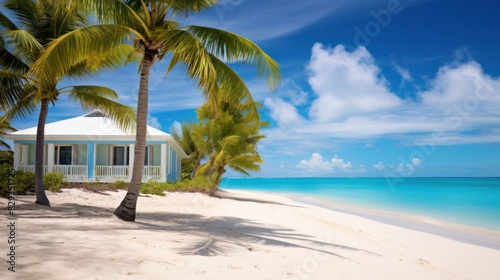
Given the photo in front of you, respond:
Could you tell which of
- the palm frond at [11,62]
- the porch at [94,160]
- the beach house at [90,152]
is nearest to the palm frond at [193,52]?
the palm frond at [11,62]

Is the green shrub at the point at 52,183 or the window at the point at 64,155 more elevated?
the window at the point at 64,155

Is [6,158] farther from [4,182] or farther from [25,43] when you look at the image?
[25,43]

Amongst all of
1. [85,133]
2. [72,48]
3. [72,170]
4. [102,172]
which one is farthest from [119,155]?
[72,48]

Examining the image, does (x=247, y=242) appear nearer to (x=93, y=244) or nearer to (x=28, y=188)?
(x=93, y=244)

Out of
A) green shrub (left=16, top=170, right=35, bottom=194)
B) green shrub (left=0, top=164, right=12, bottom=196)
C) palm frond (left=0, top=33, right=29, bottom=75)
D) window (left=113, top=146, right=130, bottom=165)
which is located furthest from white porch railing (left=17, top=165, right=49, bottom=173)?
palm frond (left=0, top=33, right=29, bottom=75)

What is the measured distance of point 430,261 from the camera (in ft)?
26.1

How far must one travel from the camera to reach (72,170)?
→ 72.8ft

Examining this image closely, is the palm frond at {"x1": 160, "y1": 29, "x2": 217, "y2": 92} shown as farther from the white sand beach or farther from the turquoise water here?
the turquoise water

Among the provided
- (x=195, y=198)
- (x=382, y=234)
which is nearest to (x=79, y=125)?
(x=195, y=198)

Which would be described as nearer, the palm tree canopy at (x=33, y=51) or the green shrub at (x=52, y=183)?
the palm tree canopy at (x=33, y=51)

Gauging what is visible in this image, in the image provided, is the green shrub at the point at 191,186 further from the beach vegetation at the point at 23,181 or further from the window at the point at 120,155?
the beach vegetation at the point at 23,181

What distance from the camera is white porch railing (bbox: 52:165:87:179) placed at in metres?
21.9

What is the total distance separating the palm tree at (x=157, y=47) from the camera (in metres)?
8.27

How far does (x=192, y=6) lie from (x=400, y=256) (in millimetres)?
7419
